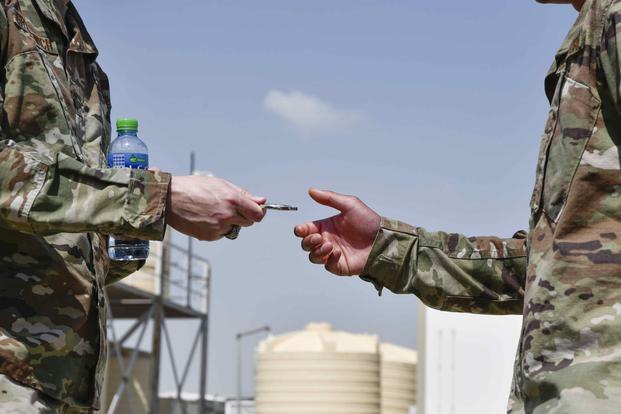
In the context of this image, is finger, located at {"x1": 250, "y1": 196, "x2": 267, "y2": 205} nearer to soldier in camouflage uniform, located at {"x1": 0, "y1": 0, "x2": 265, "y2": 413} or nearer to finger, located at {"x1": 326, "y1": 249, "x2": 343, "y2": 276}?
soldier in camouflage uniform, located at {"x1": 0, "y1": 0, "x2": 265, "y2": 413}

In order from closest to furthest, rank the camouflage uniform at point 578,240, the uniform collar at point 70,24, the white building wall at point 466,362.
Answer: the camouflage uniform at point 578,240 < the uniform collar at point 70,24 < the white building wall at point 466,362

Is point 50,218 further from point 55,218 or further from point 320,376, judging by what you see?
point 320,376

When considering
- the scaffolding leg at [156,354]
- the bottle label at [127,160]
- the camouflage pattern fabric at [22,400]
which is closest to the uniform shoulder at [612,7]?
the bottle label at [127,160]

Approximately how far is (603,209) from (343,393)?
19858 millimetres

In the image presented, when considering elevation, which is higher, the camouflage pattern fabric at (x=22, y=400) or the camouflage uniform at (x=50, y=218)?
the camouflage uniform at (x=50, y=218)

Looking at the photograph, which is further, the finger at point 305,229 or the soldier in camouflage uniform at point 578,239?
the finger at point 305,229

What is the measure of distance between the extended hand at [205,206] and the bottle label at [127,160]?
1.41ft

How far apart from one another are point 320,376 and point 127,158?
19370 mm

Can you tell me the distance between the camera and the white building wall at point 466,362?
1410 cm

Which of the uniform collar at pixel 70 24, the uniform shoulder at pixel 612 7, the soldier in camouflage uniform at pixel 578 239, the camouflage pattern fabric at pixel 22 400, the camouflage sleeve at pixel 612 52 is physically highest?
the uniform collar at pixel 70 24

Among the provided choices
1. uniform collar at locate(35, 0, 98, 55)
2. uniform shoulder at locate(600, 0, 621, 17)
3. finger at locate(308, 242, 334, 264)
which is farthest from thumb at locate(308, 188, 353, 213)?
uniform shoulder at locate(600, 0, 621, 17)

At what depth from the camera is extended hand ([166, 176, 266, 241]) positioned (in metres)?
2.90

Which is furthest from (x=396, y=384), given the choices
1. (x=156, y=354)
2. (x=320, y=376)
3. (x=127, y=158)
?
(x=127, y=158)

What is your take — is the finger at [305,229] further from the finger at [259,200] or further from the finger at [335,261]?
the finger at [259,200]
